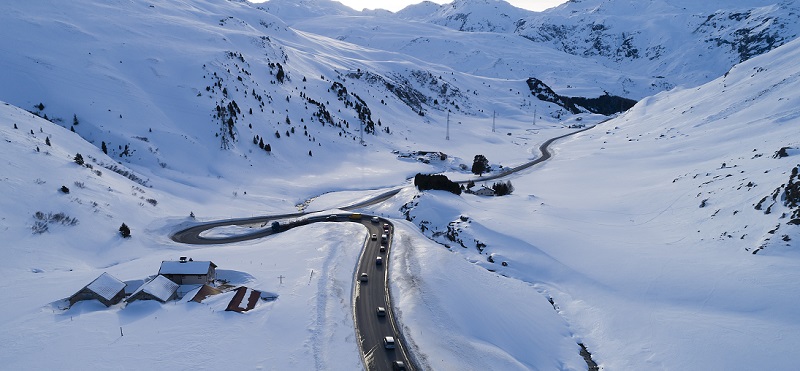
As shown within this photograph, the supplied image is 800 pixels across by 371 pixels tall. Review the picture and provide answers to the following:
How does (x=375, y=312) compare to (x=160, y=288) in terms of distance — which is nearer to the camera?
(x=160, y=288)

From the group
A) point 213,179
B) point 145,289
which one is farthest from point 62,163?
point 145,289

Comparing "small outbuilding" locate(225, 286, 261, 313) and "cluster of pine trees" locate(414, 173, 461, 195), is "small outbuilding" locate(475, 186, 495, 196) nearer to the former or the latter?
"cluster of pine trees" locate(414, 173, 461, 195)

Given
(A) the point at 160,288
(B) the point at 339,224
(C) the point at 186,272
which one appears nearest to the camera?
(A) the point at 160,288

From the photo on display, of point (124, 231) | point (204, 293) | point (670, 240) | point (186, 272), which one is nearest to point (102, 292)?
point (186, 272)

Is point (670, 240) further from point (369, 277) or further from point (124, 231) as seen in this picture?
point (124, 231)

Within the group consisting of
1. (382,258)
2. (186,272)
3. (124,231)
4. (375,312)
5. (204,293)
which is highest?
(186,272)

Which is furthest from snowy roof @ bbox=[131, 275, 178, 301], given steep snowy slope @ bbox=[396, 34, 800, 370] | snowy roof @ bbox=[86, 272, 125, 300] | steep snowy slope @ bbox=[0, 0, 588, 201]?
steep snowy slope @ bbox=[0, 0, 588, 201]

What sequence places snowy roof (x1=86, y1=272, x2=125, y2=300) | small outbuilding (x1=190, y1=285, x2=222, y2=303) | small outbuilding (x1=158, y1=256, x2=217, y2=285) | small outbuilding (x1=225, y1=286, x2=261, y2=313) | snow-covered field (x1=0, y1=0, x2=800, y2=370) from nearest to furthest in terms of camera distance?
snow-covered field (x1=0, y1=0, x2=800, y2=370)
snowy roof (x1=86, y1=272, x2=125, y2=300)
small outbuilding (x1=225, y1=286, x2=261, y2=313)
small outbuilding (x1=190, y1=285, x2=222, y2=303)
small outbuilding (x1=158, y1=256, x2=217, y2=285)
